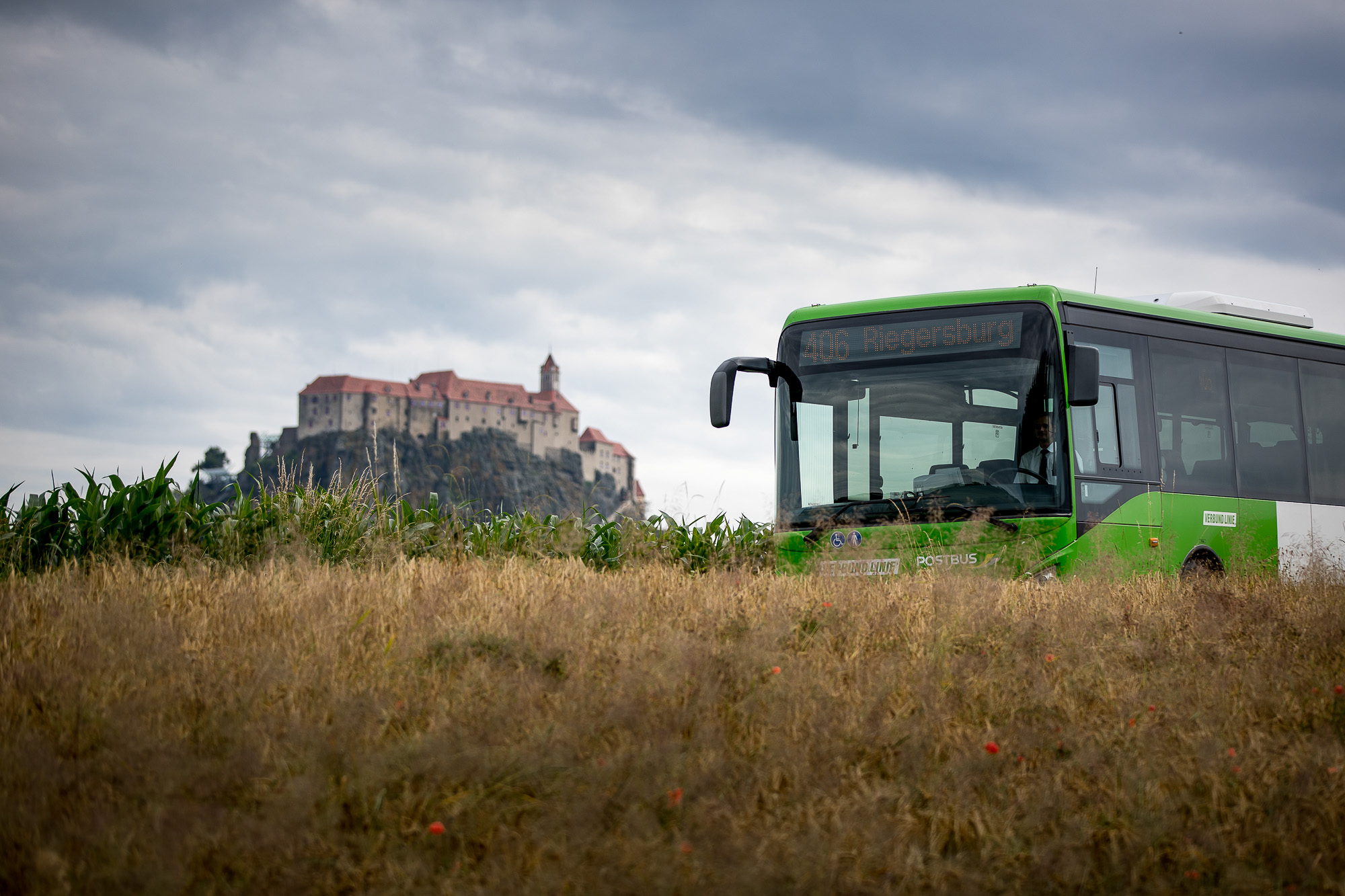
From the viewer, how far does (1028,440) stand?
824cm

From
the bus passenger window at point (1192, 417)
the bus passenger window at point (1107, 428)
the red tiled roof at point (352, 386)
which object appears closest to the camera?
the bus passenger window at point (1107, 428)

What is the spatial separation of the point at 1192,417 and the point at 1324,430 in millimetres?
2304

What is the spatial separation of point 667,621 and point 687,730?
A: 1445mm

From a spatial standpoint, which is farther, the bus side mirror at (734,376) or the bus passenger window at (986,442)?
the bus side mirror at (734,376)

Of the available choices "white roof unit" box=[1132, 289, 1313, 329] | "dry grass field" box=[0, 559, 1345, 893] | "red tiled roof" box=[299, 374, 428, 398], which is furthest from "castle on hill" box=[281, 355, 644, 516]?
"dry grass field" box=[0, 559, 1345, 893]

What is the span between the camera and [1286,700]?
15.3 ft

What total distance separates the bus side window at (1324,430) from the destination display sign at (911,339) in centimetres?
422

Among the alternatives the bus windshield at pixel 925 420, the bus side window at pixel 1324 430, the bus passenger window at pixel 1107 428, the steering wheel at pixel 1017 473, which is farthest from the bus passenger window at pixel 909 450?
the bus side window at pixel 1324 430

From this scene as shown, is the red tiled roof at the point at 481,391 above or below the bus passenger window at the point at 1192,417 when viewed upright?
above

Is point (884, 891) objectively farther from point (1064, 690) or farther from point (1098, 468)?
point (1098, 468)

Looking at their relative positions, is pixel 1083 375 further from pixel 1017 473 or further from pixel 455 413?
pixel 455 413

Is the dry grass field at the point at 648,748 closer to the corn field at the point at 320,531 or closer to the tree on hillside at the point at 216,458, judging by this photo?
the corn field at the point at 320,531

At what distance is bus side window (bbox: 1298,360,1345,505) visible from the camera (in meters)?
10.4

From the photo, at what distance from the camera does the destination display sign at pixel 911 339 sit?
336 inches
